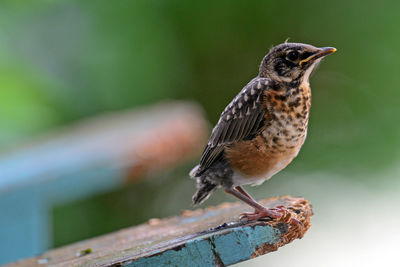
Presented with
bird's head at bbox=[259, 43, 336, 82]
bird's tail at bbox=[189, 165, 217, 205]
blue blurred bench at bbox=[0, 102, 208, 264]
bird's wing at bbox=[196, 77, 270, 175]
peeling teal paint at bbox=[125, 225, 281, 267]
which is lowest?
peeling teal paint at bbox=[125, 225, 281, 267]

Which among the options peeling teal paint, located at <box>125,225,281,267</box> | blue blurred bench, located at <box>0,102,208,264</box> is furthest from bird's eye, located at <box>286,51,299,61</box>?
blue blurred bench, located at <box>0,102,208,264</box>

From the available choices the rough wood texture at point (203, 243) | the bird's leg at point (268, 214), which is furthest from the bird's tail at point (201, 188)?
the bird's leg at point (268, 214)

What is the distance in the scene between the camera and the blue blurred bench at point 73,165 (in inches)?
171

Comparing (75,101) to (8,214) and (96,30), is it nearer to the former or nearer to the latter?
(96,30)

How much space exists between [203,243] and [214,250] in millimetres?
45

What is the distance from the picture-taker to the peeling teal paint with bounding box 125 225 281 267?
7.50ft

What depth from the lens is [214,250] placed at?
2355 mm

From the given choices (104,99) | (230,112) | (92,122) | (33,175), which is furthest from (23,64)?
(230,112)

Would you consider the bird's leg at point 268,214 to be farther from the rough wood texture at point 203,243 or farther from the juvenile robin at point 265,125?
the juvenile robin at point 265,125

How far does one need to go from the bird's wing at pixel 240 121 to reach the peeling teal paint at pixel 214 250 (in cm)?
75

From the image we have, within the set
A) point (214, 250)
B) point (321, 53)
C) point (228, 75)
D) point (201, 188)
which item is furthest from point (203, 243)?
point (228, 75)

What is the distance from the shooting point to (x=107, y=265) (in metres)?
2.31

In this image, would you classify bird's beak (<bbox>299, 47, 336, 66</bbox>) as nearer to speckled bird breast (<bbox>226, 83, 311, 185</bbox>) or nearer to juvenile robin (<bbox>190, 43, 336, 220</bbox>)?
juvenile robin (<bbox>190, 43, 336, 220</bbox>)

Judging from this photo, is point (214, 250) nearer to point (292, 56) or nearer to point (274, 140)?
point (274, 140)
